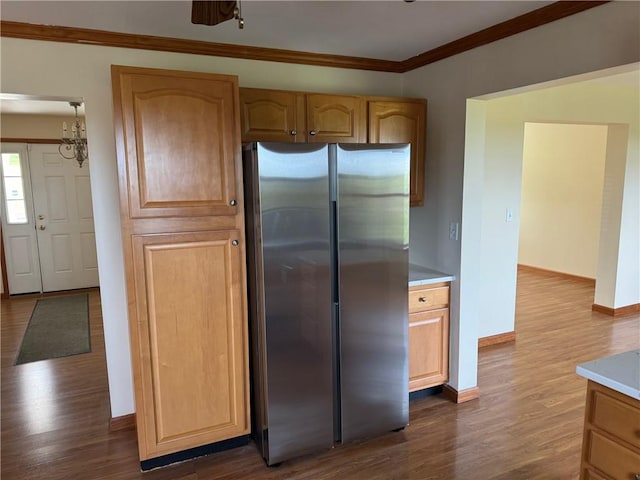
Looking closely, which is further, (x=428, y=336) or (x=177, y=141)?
(x=428, y=336)

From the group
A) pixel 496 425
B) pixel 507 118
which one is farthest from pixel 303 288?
pixel 507 118

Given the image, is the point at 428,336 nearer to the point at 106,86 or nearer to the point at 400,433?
the point at 400,433

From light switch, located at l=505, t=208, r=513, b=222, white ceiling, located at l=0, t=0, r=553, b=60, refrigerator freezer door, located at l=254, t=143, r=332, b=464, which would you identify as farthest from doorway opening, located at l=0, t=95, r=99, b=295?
light switch, located at l=505, t=208, r=513, b=222

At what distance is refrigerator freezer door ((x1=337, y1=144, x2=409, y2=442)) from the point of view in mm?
2420

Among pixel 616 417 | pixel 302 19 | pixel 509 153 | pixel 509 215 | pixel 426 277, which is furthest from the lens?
pixel 509 215

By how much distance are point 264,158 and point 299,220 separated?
366mm

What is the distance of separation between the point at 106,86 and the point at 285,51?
111cm

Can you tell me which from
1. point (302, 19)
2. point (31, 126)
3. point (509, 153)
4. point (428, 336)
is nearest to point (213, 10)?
point (302, 19)

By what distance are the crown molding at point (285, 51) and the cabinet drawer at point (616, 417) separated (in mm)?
1725

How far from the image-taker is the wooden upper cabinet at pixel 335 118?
9.25 ft

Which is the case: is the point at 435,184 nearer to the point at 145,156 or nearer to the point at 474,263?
the point at 474,263

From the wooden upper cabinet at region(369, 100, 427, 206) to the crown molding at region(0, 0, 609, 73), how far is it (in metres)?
0.37

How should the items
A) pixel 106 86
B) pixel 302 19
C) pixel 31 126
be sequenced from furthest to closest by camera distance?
pixel 31 126 → pixel 106 86 → pixel 302 19

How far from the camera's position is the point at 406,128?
3059 mm
